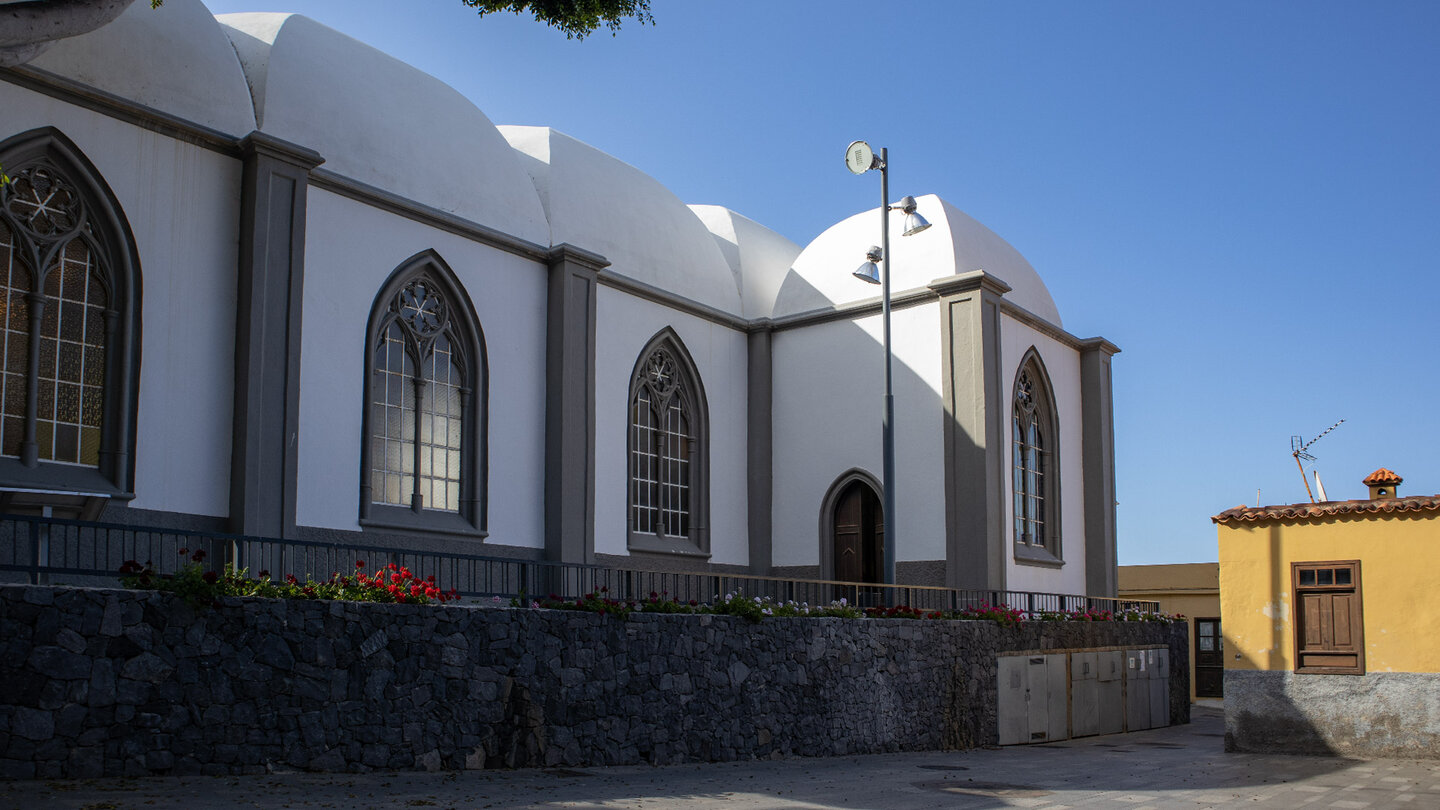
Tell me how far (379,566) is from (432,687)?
4669 mm

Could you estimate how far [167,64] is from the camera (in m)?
16.2

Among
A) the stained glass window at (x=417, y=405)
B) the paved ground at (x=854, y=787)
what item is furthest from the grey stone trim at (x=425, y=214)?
the paved ground at (x=854, y=787)

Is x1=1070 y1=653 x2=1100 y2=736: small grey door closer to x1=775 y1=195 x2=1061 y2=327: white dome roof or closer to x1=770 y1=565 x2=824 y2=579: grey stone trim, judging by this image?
x1=770 y1=565 x2=824 y2=579: grey stone trim

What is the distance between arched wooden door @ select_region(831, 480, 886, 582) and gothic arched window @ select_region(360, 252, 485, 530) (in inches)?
320

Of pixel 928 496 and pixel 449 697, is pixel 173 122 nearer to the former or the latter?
pixel 449 697

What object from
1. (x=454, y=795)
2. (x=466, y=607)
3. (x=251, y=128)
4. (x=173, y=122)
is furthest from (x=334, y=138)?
(x=454, y=795)

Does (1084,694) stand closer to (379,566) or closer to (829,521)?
(829,521)

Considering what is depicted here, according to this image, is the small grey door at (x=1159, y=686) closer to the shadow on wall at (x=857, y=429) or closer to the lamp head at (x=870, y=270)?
the shadow on wall at (x=857, y=429)

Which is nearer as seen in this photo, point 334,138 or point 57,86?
point 57,86

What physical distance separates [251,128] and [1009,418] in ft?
46.8

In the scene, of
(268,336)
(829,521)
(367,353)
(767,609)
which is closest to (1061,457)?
(829,521)

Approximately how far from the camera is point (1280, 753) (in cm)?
1803

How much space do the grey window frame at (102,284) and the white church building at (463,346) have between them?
0.04 m

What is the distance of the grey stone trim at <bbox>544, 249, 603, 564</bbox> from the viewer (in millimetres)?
20359
